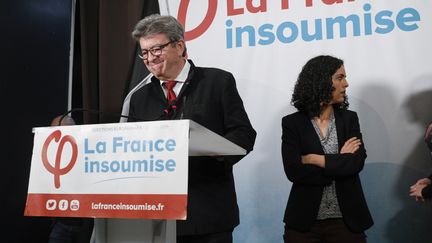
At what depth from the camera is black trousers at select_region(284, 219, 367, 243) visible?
72.8 inches

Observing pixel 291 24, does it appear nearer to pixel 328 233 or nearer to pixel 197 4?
pixel 197 4

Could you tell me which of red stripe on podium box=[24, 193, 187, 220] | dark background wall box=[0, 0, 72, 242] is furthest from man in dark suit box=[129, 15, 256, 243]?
dark background wall box=[0, 0, 72, 242]

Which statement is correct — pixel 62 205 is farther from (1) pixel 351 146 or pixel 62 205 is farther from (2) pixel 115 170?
(1) pixel 351 146

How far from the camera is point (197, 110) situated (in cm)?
146

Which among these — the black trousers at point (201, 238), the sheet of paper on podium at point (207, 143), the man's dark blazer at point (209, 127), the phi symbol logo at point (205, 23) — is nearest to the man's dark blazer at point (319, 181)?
the man's dark blazer at point (209, 127)

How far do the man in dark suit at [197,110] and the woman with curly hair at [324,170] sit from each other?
53cm

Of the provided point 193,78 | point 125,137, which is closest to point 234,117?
point 193,78

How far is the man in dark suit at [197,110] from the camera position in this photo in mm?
1335

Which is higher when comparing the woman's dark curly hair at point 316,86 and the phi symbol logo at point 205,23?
the phi symbol logo at point 205,23

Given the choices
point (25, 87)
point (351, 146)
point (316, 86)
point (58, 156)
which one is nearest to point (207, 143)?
point (58, 156)

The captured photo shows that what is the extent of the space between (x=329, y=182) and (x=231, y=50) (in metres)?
1.38

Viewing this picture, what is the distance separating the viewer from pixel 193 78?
153 cm

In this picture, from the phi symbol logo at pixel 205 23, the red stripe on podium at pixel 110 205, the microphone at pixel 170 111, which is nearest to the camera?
the red stripe on podium at pixel 110 205

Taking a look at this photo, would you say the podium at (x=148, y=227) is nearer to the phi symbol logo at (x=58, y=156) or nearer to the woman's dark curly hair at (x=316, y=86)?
the phi symbol logo at (x=58, y=156)
